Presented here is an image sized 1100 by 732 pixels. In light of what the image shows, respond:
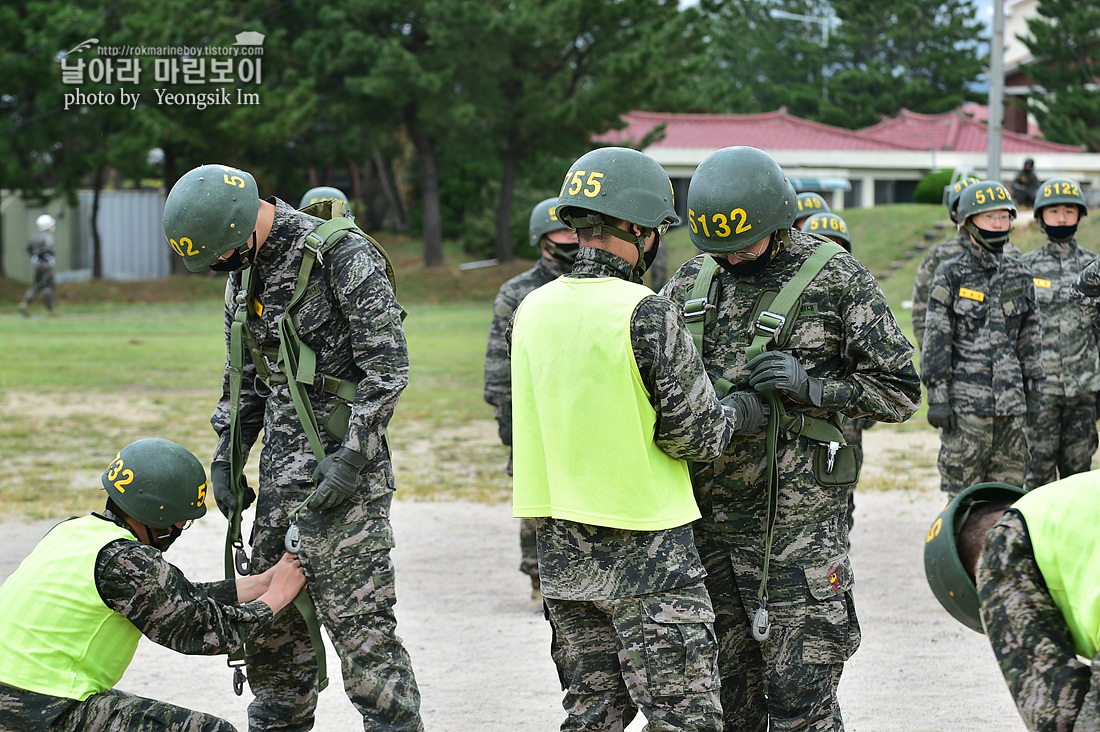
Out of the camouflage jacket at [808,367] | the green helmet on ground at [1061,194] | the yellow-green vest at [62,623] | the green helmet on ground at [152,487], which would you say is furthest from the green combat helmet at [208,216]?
the green helmet on ground at [1061,194]

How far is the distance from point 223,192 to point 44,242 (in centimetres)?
2420

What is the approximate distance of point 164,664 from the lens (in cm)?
604

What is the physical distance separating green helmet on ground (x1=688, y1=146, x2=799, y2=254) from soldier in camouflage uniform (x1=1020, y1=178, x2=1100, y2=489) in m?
4.55

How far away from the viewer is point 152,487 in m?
4.06

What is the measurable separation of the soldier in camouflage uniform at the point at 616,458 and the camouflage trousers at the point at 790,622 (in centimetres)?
51

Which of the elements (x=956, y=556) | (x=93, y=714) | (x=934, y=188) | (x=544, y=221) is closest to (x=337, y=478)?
(x=93, y=714)

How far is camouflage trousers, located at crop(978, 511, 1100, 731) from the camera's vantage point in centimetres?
257

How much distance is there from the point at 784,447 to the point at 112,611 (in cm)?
228

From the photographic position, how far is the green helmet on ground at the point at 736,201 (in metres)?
3.94

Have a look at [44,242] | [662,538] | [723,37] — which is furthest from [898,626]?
[723,37]

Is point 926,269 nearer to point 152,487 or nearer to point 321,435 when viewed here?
point 321,435

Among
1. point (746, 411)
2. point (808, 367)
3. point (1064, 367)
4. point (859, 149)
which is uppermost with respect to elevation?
point (859, 149)

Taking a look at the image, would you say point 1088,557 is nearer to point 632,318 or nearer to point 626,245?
point 632,318

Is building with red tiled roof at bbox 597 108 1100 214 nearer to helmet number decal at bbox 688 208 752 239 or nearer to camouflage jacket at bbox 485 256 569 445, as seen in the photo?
camouflage jacket at bbox 485 256 569 445
